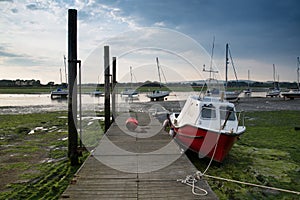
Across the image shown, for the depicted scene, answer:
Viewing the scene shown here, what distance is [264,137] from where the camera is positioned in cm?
1346

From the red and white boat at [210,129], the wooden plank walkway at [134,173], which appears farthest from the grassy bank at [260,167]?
→ the wooden plank walkway at [134,173]

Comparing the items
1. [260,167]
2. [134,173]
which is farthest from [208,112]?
[134,173]

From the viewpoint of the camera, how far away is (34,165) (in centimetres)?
842

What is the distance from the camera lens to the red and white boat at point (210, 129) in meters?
8.58

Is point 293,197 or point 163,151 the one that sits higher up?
point 163,151

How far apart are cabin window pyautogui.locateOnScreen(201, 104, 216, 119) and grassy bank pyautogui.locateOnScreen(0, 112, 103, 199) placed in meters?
4.56

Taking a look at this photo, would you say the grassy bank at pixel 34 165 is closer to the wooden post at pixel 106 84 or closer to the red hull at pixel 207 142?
the wooden post at pixel 106 84

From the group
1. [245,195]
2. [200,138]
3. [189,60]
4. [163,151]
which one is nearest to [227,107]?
[200,138]

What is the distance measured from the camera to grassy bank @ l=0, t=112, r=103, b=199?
21.0 feet

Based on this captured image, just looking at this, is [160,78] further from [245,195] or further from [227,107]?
[245,195]

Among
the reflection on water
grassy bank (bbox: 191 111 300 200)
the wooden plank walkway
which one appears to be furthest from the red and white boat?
the reflection on water

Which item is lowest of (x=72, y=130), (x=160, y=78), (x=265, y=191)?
(x=265, y=191)

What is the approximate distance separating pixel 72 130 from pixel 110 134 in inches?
142

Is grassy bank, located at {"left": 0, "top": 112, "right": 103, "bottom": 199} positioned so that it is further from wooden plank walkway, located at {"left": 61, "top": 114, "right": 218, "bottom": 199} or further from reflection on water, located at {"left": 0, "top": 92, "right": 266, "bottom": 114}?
reflection on water, located at {"left": 0, "top": 92, "right": 266, "bottom": 114}
